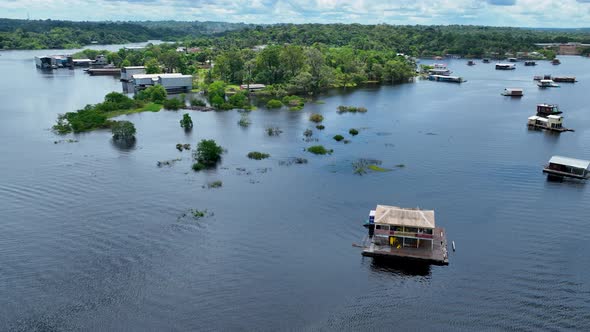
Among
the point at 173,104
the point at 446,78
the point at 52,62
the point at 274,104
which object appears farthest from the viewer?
the point at 52,62

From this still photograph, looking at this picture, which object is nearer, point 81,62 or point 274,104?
point 274,104

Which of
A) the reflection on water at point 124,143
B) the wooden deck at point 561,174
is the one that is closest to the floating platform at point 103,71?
the reflection on water at point 124,143

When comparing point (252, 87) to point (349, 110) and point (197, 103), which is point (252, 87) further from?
point (349, 110)

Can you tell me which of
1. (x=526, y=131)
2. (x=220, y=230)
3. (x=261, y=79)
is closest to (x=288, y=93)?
(x=261, y=79)

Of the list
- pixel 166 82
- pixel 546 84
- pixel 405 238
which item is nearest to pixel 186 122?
pixel 166 82

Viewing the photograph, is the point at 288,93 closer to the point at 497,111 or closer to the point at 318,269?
the point at 497,111

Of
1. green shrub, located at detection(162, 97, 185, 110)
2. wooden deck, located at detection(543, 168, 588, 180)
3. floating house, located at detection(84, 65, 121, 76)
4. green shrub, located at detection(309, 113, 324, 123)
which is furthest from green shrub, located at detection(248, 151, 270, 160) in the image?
floating house, located at detection(84, 65, 121, 76)

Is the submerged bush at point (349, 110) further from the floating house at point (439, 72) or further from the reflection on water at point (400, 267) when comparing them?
the floating house at point (439, 72)
